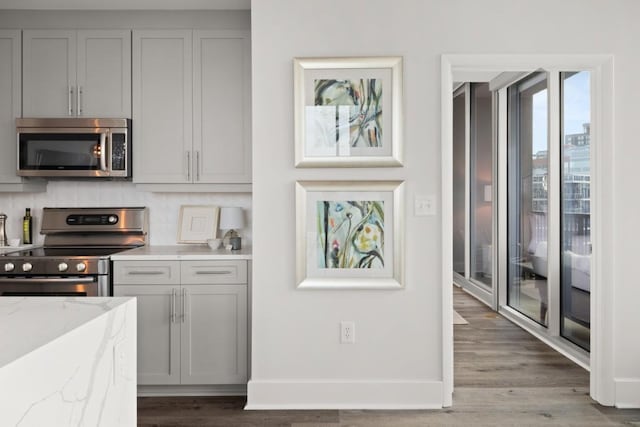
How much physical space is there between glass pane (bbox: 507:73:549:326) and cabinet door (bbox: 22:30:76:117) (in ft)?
12.3

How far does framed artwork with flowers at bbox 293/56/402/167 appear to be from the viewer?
2.93m

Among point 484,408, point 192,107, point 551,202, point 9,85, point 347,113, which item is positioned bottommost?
point 484,408

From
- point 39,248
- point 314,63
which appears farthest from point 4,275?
point 314,63

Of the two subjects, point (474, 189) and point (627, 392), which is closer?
point (627, 392)

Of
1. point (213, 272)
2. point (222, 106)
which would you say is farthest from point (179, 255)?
point (222, 106)

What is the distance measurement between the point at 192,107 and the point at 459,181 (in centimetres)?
442

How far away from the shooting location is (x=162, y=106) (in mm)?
3459

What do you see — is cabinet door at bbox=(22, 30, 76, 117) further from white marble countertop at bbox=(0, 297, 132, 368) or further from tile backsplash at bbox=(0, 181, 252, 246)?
white marble countertop at bbox=(0, 297, 132, 368)

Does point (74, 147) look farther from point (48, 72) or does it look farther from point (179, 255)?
point (179, 255)

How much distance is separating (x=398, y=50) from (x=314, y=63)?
1.66 feet

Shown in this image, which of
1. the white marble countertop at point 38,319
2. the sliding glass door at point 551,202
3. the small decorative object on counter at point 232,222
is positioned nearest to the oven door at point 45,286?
the small decorative object on counter at point 232,222

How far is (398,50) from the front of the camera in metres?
2.94

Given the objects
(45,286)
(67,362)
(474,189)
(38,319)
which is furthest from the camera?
(474,189)

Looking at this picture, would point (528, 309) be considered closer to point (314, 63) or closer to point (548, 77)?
point (548, 77)
